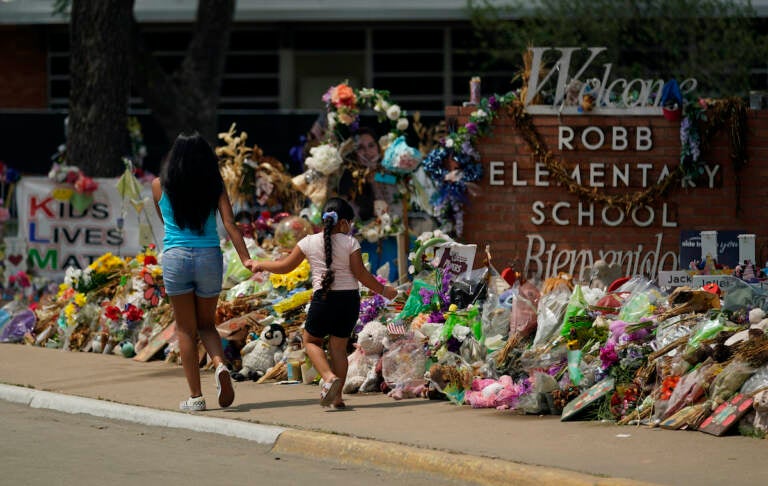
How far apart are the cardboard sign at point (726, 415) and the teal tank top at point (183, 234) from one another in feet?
10.9

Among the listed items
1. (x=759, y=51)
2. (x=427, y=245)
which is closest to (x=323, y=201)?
(x=427, y=245)

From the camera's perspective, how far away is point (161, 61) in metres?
30.3

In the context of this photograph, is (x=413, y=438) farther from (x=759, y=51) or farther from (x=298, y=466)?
(x=759, y=51)

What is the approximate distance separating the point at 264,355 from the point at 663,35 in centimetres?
1468

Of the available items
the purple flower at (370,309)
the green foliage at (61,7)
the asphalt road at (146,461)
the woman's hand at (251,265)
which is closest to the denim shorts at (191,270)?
the woman's hand at (251,265)

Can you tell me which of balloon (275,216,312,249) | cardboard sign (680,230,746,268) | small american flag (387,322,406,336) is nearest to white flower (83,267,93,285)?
balloon (275,216,312,249)

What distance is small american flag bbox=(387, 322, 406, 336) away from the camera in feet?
31.9

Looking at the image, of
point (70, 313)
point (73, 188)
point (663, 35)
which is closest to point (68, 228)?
point (73, 188)

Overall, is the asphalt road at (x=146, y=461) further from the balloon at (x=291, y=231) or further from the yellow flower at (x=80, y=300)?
the yellow flower at (x=80, y=300)

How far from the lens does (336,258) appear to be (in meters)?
8.85

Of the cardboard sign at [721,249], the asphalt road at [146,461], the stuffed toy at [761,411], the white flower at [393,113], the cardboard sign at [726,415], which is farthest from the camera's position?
the white flower at [393,113]

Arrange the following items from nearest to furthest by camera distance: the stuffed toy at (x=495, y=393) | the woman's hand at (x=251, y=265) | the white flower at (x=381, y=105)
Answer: the stuffed toy at (x=495, y=393) → the woman's hand at (x=251, y=265) → the white flower at (x=381, y=105)

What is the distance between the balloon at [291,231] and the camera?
12.2 m

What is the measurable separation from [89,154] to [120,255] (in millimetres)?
2721
